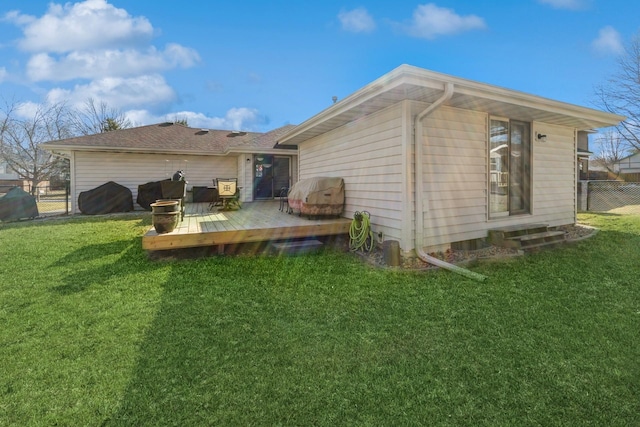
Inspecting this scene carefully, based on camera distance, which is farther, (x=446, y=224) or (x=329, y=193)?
(x=329, y=193)

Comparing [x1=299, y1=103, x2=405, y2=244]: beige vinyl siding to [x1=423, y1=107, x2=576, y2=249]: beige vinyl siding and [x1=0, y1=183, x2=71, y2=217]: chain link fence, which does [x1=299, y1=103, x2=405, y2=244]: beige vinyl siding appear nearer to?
[x1=423, y1=107, x2=576, y2=249]: beige vinyl siding

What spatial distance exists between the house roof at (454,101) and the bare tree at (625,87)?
13965mm

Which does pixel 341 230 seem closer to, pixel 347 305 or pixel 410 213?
pixel 410 213

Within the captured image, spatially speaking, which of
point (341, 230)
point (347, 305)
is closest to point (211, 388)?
point (347, 305)

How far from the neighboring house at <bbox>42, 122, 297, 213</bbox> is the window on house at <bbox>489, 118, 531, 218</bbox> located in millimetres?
6973

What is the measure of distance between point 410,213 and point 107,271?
4208 millimetres

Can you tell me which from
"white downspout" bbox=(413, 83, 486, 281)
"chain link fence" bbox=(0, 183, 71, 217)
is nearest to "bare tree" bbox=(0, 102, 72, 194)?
"chain link fence" bbox=(0, 183, 71, 217)

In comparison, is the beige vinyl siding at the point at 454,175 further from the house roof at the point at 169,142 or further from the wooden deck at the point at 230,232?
the house roof at the point at 169,142

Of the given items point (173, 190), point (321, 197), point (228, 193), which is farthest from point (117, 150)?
point (321, 197)

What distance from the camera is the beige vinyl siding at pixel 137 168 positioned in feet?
34.9

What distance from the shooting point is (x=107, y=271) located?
415 centimetres

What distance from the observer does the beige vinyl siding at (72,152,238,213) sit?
1064cm

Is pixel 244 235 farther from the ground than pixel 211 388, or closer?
farther from the ground

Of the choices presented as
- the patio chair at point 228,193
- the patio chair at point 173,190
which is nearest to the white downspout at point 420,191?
the patio chair at point 173,190
